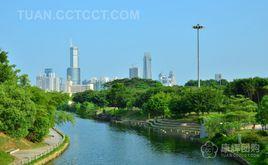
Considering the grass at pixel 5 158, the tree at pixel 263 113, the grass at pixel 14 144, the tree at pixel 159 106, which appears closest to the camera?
the grass at pixel 5 158

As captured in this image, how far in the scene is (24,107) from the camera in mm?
38312

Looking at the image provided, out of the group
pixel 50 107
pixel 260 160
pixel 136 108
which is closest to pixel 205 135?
pixel 50 107

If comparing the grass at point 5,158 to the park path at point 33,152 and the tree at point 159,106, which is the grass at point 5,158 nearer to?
the park path at point 33,152

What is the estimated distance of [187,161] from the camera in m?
41.0

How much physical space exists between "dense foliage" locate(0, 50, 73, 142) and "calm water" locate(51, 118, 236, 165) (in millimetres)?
3452

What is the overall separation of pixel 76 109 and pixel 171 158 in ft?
339

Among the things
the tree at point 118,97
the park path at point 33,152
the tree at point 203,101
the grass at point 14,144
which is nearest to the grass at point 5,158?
the park path at point 33,152

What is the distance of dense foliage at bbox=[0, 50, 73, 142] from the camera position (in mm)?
36656

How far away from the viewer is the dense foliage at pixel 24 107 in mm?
36656

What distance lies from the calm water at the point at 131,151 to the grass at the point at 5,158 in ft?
13.2

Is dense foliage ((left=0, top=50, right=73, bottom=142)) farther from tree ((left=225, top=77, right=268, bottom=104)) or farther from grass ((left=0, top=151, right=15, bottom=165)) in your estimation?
tree ((left=225, top=77, right=268, bottom=104))

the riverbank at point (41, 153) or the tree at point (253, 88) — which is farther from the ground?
the tree at point (253, 88)

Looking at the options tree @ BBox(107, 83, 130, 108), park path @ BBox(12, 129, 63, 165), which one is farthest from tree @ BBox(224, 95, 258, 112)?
tree @ BBox(107, 83, 130, 108)

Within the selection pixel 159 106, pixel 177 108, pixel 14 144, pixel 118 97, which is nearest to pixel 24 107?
pixel 14 144
